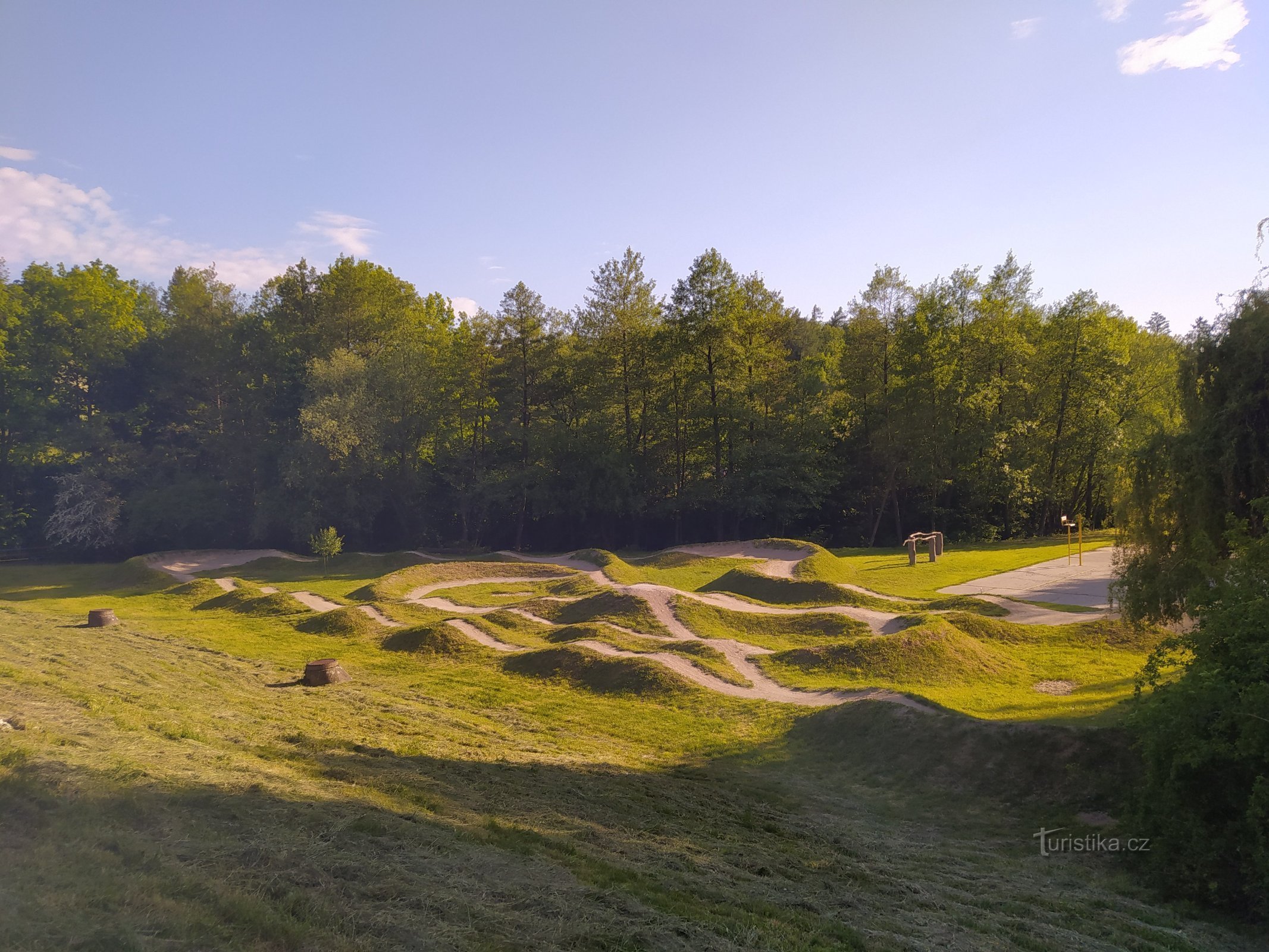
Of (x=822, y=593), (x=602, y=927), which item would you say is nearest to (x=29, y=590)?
(x=822, y=593)

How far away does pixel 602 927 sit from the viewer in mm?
5840

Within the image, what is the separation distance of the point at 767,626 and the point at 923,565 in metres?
14.0

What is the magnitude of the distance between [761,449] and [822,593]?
1951 cm

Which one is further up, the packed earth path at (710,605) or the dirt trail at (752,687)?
the packed earth path at (710,605)

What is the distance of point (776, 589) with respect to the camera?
2773cm

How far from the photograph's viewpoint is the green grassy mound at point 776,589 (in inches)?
1030

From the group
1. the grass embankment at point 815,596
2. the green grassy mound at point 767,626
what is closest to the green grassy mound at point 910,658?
the green grassy mound at point 767,626

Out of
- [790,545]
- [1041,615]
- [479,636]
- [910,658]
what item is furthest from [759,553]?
[910,658]

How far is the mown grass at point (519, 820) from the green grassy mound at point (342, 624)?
5.82 m

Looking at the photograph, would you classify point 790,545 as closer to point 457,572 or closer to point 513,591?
point 513,591

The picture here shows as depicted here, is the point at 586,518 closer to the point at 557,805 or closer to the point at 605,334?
the point at 605,334

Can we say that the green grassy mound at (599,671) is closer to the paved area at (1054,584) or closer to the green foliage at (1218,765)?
the green foliage at (1218,765)

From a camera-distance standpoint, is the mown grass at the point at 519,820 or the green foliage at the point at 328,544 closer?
the mown grass at the point at 519,820

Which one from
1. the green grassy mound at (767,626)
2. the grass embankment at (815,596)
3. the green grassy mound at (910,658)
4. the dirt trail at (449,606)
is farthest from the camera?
the dirt trail at (449,606)
